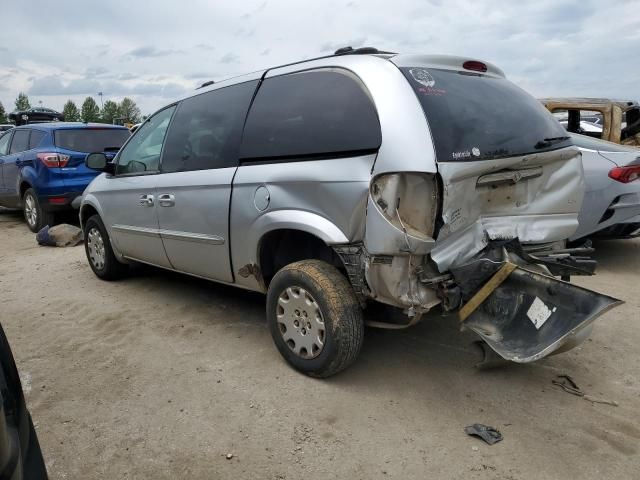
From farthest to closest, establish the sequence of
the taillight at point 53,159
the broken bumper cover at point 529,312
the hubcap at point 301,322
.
→ the taillight at point 53,159 < the hubcap at point 301,322 < the broken bumper cover at point 529,312

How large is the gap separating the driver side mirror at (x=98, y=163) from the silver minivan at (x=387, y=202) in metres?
1.36

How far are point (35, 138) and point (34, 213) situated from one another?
122 cm

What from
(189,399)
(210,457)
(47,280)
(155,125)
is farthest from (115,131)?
(210,457)

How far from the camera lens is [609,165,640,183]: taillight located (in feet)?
17.1

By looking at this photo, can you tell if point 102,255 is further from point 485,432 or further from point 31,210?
point 485,432

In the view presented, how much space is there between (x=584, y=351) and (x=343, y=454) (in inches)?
79.3

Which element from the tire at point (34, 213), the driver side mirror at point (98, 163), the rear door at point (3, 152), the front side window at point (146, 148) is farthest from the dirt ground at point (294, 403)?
the rear door at point (3, 152)

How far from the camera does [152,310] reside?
4.55 m

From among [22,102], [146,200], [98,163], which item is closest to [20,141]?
[98,163]

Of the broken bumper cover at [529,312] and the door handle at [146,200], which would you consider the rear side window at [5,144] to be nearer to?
the door handle at [146,200]

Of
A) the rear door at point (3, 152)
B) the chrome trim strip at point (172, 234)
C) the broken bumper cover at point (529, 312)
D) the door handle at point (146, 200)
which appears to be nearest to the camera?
the broken bumper cover at point (529, 312)

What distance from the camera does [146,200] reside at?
4430mm

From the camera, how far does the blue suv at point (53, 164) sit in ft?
25.8

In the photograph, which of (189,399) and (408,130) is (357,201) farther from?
(189,399)
